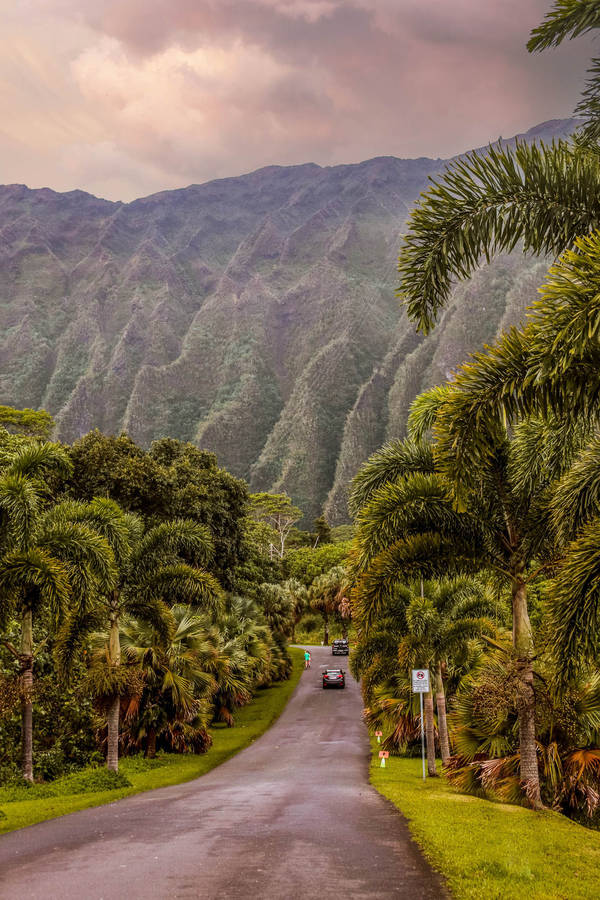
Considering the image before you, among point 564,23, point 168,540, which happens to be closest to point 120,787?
point 168,540

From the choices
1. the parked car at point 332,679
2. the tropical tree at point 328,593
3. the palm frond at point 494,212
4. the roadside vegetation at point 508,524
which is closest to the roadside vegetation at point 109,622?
the roadside vegetation at point 508,524

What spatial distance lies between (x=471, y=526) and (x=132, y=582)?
10627 mm

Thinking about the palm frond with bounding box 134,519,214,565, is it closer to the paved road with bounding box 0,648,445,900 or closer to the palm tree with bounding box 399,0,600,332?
the paved road with bounding box 0,648,445,900

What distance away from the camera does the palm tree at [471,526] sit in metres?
13.0

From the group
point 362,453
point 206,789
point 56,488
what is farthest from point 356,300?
point 206,789

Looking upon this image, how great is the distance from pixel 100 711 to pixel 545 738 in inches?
512

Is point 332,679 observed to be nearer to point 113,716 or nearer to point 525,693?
point 113,716

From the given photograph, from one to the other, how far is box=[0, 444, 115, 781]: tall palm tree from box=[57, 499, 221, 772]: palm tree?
122 centimetres

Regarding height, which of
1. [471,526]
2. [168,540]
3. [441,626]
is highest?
[168,540]

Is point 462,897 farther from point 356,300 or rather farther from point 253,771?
point 356,300

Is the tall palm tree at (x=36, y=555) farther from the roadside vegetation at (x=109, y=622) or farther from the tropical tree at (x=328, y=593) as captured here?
the tropical tree at (x=328, y=593)

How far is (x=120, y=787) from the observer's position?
57.1 feet

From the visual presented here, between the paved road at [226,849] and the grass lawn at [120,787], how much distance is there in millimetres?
630

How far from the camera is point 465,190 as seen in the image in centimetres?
793
